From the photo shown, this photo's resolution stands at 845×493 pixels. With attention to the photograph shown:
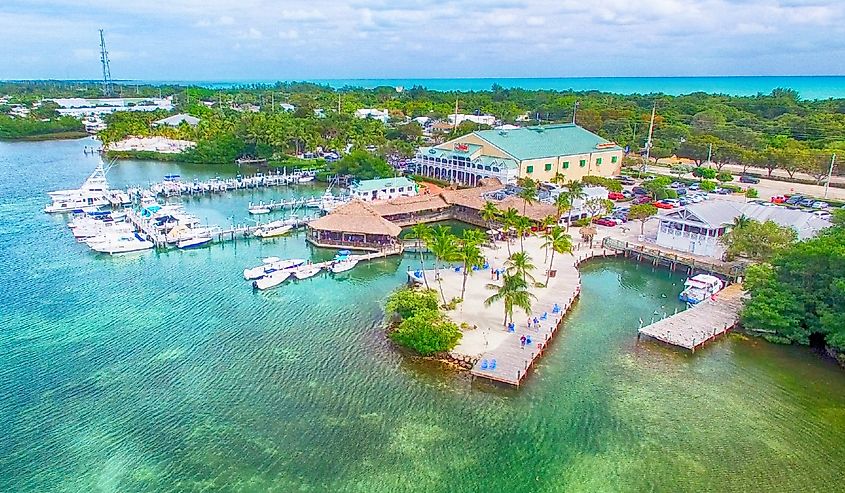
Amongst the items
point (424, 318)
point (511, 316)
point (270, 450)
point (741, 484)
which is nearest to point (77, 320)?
point (270, 450)

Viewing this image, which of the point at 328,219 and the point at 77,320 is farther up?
the point at 328,219

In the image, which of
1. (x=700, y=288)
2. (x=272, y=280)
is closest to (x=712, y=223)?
(x=700, y=288)

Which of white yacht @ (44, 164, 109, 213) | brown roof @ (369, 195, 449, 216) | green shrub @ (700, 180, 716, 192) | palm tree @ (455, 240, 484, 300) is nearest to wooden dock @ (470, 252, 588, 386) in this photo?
palm tree @ (455, 240, 484, 300)

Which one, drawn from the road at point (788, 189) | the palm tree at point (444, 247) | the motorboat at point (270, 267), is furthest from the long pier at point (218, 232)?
the road at point (788, 189)

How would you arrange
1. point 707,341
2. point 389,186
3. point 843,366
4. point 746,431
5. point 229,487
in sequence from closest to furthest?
point 229,487 < point 746,431 < point 843,366 < point 707,341 < point 389,186

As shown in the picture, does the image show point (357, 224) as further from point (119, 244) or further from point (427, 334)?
point (427, 334)

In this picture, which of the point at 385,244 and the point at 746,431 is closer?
the point at 746,431

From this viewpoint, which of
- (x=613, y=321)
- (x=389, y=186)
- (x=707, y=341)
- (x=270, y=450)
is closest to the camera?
(x=270, y=450)

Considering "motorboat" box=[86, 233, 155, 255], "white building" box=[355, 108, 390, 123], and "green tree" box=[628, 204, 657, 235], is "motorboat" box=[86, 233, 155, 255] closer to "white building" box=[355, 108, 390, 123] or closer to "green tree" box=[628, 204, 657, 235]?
"green tree" box=[628, 204, 657, 235]

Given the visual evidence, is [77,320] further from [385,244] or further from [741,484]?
[741,484]
